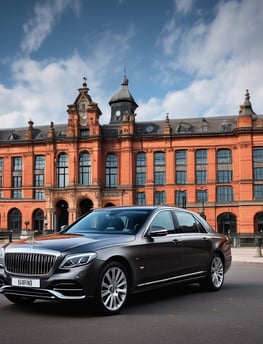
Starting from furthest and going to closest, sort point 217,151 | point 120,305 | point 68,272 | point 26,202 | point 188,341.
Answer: point 26,202 < point 217,151 < point 120,305 < point 68,272 < point 188,341

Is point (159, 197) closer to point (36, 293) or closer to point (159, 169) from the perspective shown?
point (159, 169)

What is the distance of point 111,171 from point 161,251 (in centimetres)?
5493

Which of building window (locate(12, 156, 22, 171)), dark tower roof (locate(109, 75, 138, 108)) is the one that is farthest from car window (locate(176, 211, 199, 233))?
dark tower roof (locate(109, 75, 138, 108))

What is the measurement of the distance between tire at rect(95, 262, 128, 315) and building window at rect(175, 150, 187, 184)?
5425cm

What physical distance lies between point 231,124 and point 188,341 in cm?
5809

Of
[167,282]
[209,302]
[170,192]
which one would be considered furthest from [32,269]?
[170,192]

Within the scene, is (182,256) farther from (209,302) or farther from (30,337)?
(30,337)

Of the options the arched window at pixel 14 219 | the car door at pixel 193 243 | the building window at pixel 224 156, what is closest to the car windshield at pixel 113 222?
the car door at pixel 193 243

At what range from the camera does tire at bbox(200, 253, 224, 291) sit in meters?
9.24

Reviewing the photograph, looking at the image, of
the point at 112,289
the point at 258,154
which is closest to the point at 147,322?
the point at 112,289

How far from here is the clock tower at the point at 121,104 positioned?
73188 millimetres

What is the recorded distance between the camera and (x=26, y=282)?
6562 mm

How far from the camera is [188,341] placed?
5.28 meters

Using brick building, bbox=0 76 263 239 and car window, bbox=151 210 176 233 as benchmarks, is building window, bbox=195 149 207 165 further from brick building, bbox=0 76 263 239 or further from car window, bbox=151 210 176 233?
car window, bbox=151 210 176 233
